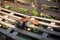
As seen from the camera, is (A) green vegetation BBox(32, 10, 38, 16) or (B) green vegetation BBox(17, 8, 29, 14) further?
(B) green vegetation BBox(17, 8, 29, 14)

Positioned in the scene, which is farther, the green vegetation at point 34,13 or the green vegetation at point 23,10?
the green vegetation at point 23,10

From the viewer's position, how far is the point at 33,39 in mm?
5137

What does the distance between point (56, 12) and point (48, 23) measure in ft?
1.83

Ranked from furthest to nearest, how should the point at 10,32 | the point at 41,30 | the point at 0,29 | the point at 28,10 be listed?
the point at 28,10
the point at 0,29
the point at 10,32
the point at 41,30

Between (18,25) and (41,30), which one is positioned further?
(18,25)

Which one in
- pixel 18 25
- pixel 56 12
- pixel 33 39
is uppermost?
pixel 56 12

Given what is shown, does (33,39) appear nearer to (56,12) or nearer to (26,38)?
(26,38)

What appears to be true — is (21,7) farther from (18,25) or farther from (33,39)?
(33,39)

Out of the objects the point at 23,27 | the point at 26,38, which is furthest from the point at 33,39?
the point at 23,27

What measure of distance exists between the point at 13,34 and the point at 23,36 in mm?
321

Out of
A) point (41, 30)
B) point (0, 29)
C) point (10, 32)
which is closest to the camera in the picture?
point (41, 30)

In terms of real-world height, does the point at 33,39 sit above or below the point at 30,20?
below

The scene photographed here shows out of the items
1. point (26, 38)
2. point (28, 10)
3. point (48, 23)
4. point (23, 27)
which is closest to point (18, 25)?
point (23, 27)

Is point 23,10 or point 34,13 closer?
point 34,13
